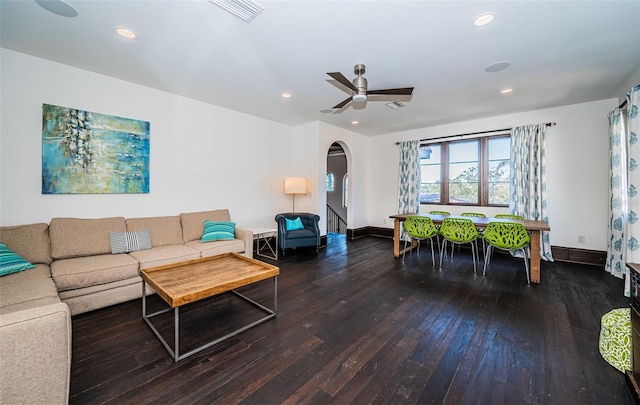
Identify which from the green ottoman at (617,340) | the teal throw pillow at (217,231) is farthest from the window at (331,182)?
the green ottoman at (617,340)

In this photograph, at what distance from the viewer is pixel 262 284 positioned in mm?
3348

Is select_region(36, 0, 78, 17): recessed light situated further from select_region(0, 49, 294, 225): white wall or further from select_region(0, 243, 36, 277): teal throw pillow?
select_region(0, 243, 36, 277): teal throw pillow

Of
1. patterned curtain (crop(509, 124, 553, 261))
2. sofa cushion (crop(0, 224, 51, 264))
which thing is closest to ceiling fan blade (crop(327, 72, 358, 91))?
sofa cushion (crop(0, 224, 51, 264))

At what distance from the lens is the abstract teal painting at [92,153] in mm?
3025

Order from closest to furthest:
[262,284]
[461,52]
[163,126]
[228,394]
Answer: [228,394]
[461,52]
[262,284]
[163,126]

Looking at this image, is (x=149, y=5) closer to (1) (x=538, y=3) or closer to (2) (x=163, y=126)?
(2) (x=163, y=126)

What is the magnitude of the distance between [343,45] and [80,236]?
3705 mm

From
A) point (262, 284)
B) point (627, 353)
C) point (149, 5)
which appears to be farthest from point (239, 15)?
point (627, 353)

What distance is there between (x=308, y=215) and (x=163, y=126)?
2901 millimetres

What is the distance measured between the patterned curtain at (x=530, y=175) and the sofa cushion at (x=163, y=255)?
559cm

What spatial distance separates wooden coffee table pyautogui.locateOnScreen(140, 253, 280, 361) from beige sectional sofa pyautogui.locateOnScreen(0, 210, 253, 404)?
535 millimetres

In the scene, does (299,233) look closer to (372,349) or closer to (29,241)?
(372,349)

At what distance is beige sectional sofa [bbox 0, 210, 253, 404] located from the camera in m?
1.15

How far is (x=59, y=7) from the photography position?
2.12 m
